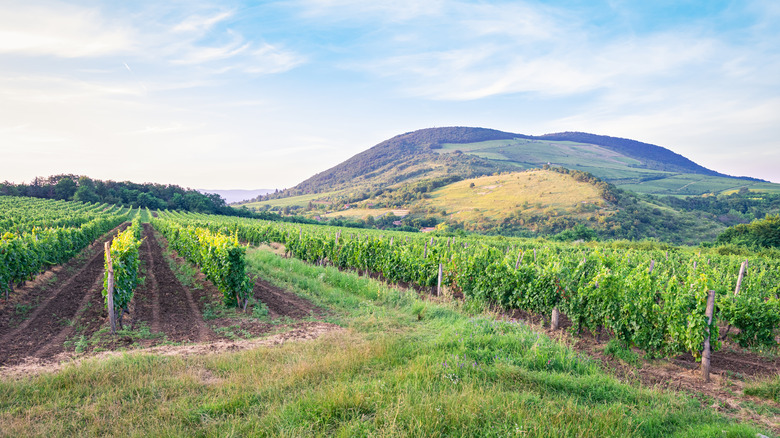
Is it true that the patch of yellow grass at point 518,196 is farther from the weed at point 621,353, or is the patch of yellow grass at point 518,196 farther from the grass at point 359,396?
the grass at point 359,396

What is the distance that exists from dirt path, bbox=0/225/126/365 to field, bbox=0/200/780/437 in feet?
0.20

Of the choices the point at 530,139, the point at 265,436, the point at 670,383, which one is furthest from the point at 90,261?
the point at 530,139

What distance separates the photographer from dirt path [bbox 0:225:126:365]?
664cm

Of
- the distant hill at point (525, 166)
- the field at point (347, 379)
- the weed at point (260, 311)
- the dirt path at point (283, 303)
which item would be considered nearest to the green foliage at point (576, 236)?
the field at point (347, 379)

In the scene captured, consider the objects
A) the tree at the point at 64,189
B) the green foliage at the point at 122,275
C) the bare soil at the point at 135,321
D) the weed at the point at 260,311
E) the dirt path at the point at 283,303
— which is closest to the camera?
the bare soil at the point at 135,321

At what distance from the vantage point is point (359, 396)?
4457 millimetres

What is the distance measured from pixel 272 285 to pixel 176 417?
9592mm

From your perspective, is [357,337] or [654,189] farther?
[654,189]

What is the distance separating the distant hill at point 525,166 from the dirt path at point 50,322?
412ft

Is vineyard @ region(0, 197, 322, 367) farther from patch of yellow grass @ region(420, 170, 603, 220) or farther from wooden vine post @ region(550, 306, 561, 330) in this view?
patch of yellow grass @ region(420, 170, 603, 220)

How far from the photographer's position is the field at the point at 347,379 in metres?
4.04

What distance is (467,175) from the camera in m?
136

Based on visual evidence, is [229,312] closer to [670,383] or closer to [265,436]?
[265,436]

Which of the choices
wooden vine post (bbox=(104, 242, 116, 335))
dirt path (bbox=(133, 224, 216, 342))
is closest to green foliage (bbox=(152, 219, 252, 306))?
dirt path (bbox=(133, 224, 216, 342))
